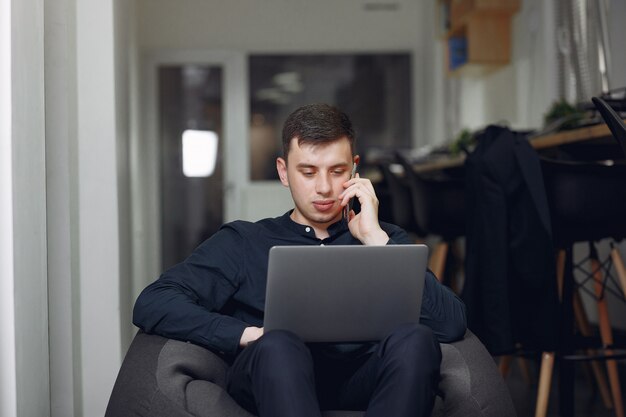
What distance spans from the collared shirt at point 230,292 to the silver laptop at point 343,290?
16cm

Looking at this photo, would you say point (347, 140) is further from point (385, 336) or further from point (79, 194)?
point (79, 194)

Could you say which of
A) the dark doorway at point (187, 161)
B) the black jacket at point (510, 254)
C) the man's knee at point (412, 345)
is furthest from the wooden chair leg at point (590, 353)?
the dark doorway at point (187, 161)

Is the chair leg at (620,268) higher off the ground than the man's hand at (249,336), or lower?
higher

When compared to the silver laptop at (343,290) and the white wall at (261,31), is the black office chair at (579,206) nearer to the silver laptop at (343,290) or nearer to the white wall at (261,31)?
the silver laptop at (343,290)

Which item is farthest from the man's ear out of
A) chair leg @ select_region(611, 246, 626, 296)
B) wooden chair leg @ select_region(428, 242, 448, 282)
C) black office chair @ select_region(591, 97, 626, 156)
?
wooden chair leg @ select_region(428, 242, 448, 282)

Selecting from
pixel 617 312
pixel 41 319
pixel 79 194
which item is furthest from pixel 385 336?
pixel 617 312

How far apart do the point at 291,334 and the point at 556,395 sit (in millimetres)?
1771

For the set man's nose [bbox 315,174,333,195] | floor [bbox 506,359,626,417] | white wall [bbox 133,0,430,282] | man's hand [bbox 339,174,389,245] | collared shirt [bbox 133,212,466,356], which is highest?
white wall [bbox 133,0,430,282]

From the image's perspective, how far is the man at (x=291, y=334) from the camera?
60.4 inches

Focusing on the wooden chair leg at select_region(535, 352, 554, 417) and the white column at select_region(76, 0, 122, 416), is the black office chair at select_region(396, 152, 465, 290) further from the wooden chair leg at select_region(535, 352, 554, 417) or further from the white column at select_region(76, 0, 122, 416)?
the white column at select_region(76, 0, 122, 416)

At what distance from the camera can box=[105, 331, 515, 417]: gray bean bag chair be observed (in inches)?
65.8

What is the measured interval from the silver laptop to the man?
42mm

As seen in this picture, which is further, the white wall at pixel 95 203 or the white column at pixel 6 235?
the white wall at pixel 95 203

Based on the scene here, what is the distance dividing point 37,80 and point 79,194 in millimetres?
656
